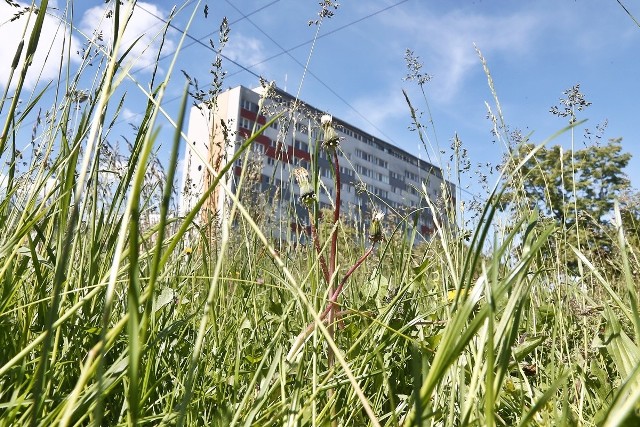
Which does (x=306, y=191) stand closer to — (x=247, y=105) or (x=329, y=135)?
(x=329, y=135)

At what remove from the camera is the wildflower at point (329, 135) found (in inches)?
34.9

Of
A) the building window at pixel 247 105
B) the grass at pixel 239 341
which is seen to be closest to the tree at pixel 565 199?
the grass at pixel 239 341

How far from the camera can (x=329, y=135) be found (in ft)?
2.93

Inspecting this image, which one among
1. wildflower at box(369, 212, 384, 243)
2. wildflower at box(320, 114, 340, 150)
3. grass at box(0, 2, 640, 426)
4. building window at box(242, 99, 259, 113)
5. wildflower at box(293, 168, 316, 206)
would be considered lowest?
grass at box(0, 2, 640, 426)

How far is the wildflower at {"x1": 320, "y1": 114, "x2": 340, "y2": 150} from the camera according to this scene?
89 cm

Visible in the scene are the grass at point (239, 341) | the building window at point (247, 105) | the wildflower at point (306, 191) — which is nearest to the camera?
the grass at point (239, 341)

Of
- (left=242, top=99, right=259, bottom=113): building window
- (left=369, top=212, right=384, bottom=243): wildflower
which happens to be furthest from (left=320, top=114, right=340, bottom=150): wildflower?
(left=242, top=99, right=259, bottom=113): building window

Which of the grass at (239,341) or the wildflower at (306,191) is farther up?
the wildflower at (306,191)

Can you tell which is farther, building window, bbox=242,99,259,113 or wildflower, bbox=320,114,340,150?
building window, bbox=242,99,259,113

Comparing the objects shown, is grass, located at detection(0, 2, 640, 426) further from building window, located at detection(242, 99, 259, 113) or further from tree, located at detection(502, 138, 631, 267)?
building window, located at detection(242, 99, 259, 113)

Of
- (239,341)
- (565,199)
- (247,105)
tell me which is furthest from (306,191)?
(247,105)

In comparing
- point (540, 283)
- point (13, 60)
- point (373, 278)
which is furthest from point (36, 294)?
point (540, 283)

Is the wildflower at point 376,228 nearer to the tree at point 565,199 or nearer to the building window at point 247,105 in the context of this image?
the tree at point 565,199

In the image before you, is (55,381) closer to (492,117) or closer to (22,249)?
(22,249)
